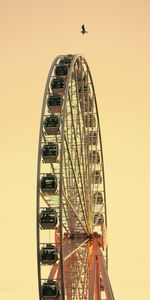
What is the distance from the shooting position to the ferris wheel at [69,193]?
24.0m

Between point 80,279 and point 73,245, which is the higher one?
point 73,245

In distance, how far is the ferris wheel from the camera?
24.0 meters

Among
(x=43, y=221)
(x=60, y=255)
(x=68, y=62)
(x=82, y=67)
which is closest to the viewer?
(x=60, y=255)

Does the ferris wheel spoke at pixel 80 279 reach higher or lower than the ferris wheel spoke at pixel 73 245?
lower

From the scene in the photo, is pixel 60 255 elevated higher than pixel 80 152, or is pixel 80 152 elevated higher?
pixel 80 152

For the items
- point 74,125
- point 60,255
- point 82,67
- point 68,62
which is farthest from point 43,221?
point 82,67

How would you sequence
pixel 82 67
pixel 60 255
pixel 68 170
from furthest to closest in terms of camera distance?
pixel 82 67
pixel 68 170
pixel 60 255

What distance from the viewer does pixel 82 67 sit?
32.3m

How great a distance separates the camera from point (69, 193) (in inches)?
1059

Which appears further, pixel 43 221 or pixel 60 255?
pixel 43 221

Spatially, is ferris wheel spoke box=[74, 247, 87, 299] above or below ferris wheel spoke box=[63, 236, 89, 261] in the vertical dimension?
below

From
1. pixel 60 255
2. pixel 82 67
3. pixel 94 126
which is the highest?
pixel 82 67

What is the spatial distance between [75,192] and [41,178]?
287 cm

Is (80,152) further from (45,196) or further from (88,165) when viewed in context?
(45,196)
